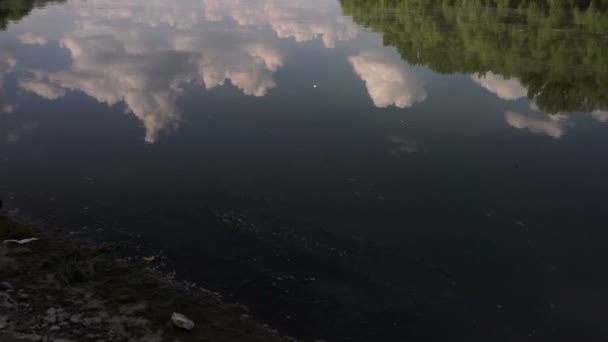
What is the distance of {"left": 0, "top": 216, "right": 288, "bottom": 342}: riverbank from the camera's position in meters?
7.20

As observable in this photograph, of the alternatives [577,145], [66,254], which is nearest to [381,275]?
[66,254]

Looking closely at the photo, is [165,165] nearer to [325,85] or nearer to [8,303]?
[8,303]

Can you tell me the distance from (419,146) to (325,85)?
7.12 metres

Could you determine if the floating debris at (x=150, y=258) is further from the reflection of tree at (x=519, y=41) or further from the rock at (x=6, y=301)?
the reflection of tree at (x=519, y=41)

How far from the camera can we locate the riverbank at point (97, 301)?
7195 millimetres

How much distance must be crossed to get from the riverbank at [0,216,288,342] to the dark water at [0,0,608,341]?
58 cm

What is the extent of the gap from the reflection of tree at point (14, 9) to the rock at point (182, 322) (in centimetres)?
3426

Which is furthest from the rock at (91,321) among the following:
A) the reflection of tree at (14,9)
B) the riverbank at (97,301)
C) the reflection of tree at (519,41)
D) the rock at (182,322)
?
the reflection of tree at (14,9)

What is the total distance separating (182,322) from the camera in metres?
7.38

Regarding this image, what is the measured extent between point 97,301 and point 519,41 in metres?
29.3

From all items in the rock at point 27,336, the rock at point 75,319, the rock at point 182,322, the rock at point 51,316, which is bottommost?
the rock at point 182,322

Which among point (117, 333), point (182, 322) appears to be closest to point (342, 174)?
point (182, 322)

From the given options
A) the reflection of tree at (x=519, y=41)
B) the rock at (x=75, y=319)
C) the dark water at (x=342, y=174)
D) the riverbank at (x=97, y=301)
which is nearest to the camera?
the riverbank at (x=97, y=301)

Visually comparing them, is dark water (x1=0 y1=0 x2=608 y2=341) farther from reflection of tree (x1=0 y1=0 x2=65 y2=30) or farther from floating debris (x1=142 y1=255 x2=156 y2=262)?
reflection of tree (x1=0 y1=0 x2=65 y2=30)
